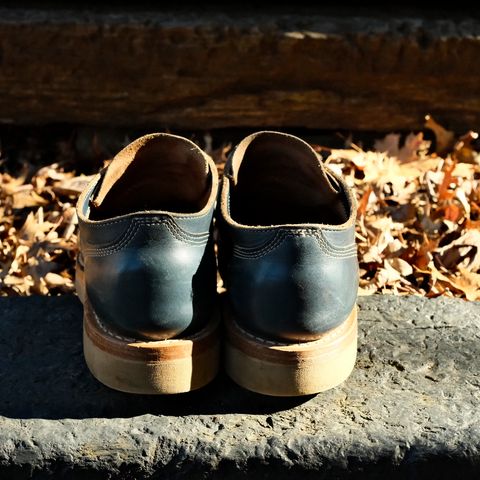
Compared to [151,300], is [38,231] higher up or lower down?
lower down

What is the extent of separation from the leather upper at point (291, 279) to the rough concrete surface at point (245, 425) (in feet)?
0.72

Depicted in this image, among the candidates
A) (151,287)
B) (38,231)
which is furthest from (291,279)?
(38,231)

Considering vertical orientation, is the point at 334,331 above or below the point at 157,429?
above

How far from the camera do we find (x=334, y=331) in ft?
6.14

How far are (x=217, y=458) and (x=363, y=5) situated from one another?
221 centimetres

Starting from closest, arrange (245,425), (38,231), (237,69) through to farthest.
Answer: (245,425) → (38,231) → (237,69)

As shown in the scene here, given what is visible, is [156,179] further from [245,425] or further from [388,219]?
[388,219]

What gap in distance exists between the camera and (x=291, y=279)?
5.85 ft

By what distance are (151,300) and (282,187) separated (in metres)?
0.55

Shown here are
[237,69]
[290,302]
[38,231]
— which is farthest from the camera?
[237,69]

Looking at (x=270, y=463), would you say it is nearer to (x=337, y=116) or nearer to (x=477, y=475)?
(x=477, y=475)

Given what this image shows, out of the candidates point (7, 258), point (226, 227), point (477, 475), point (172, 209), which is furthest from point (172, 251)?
point (7, 258)

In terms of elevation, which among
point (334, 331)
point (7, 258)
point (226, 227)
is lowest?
point (7, 258)

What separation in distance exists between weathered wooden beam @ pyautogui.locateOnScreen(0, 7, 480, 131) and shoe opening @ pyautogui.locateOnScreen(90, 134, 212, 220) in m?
1.28
